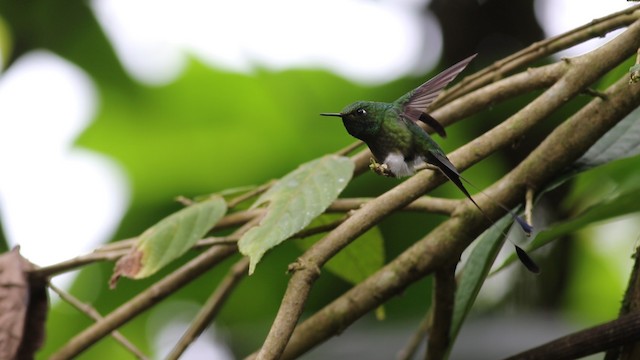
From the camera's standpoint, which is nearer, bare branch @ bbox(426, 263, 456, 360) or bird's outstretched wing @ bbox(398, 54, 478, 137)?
bird's outstretched wing @ bbox(398, 54, 478, 137)

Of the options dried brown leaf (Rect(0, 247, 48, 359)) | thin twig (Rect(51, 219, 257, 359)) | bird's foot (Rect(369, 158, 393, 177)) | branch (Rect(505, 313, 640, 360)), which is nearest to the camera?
bird's foot (Rect(369, 158, 393, 177))

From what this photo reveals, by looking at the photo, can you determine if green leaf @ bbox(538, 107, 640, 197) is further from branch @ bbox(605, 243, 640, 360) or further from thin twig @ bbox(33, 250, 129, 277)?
thin twig @ bbox(33, 250, 129, 277)

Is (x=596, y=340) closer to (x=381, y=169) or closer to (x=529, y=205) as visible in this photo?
(x=529, y=205)

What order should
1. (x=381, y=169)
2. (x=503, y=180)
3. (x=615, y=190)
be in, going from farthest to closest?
(x=615, y=190), (x=503, y=180), (x=381, y=169)

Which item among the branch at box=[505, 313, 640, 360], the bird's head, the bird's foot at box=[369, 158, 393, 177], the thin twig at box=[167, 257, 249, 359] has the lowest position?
the thin twig at box=[167, 257, 249, 359]

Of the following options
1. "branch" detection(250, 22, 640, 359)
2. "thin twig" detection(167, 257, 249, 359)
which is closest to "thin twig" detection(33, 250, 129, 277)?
"thin twig" detection(167, 257, 249, 359)

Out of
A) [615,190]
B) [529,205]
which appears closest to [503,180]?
[529,205]

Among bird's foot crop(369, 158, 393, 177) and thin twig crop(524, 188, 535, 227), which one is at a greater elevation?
bird's foot crop(369, 158, 393, 177)

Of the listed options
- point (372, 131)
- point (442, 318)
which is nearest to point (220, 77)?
point (442, 318)
